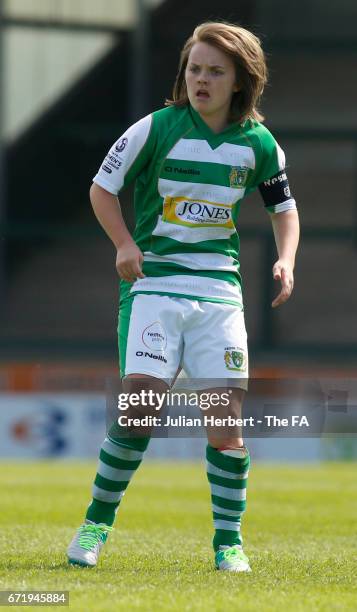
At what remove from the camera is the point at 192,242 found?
4910 millimetres

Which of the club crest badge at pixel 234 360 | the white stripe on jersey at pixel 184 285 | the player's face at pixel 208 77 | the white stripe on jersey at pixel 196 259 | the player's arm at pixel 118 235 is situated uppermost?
the player's face at pixel 208 77

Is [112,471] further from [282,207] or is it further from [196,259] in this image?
[282,207]

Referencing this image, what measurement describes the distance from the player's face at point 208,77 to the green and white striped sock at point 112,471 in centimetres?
122

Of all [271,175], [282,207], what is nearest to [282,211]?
[282,207]

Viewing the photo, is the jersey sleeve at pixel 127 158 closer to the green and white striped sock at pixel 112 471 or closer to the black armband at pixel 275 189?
the black armband at pixel 275 189

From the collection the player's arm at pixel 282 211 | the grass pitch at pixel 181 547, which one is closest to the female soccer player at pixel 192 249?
the player's arm at pixel 282 211

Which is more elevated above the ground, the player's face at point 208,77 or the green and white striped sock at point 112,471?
the player's face at point 208,77

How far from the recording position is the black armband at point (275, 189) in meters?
5.09

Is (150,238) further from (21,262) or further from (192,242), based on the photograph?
(21,262)

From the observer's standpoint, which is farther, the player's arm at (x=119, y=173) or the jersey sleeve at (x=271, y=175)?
the jersey sleeve at (x=271, y=175)

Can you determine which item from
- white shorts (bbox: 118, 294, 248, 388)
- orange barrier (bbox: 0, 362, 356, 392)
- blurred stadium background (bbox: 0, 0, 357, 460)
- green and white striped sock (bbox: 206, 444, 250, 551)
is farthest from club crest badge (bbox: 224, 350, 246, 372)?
blurred stadium background (bbox: 0, 0, 357, 460)

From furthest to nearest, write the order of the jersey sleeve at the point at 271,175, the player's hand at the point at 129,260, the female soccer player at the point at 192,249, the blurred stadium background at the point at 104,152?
1. the blurred stadium background at the point at 104,152
2. the jersey sleeve at the point at 271,175
3. the female soccer player at the point at 192,249
4. the player's hand at the point at 129,260

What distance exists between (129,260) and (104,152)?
15325 millimetres

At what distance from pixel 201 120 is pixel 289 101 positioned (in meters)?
17.7
